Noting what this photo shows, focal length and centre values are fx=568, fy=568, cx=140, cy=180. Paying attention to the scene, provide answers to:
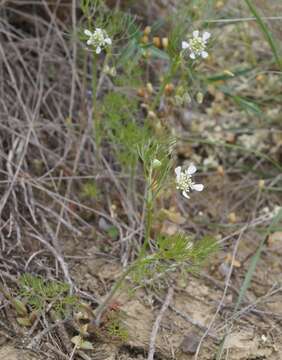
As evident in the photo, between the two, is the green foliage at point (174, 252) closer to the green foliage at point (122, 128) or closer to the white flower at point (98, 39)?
the green foliage at point (122, 128)

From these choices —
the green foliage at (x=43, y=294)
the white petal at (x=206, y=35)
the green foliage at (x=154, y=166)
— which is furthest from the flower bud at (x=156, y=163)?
the white petal at (x=206, y=35)

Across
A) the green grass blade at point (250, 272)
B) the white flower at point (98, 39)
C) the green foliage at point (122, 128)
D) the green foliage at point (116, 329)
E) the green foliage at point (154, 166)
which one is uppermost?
the white flower at point (98, 39)

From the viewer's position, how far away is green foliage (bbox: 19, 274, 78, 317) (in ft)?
5.82

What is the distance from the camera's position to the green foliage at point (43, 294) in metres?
1.77

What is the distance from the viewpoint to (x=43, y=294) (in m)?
1.79

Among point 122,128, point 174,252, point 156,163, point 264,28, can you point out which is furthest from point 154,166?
point 264,28

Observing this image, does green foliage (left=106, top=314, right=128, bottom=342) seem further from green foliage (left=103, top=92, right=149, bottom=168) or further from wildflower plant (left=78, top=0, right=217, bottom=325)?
green foliage (left=103, top=92, right=149, bottom=168)

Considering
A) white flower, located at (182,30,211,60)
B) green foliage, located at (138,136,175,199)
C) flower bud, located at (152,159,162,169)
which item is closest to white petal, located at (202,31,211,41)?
white flower, located at (182,30,211,60)

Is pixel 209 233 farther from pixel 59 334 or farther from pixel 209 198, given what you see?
pixel 59 334

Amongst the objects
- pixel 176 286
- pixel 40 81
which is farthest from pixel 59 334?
pixel 40 81

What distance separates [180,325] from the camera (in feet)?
6.56

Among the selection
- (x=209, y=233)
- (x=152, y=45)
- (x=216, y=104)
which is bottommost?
(x=209, y=233)

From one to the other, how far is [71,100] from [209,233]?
85 cm

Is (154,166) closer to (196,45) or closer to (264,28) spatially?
Result: (196,45)
